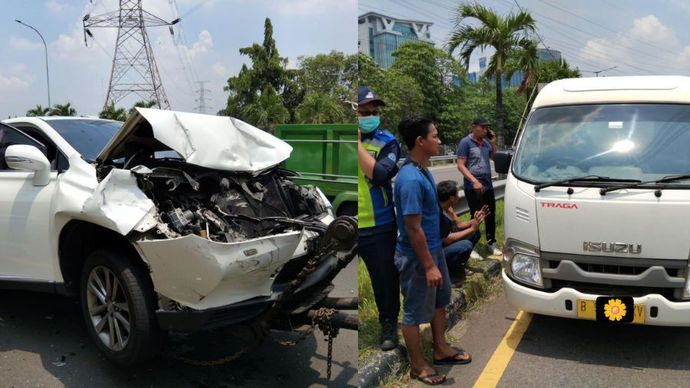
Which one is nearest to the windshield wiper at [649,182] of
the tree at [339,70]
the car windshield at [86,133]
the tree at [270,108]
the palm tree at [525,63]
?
the tree at [339,70]

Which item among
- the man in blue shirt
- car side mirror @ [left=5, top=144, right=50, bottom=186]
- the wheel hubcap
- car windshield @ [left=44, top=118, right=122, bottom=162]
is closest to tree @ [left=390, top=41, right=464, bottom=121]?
the man in blue shirt

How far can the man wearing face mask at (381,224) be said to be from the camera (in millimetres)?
3074

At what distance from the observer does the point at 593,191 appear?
384 centimetres

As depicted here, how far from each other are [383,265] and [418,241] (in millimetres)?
314

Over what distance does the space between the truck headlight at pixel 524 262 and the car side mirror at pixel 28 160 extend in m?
3.22

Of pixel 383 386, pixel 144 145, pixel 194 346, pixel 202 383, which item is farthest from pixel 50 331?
pixel 383 386

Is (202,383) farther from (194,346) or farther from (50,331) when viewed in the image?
(50,331)

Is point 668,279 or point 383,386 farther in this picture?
point 668,279

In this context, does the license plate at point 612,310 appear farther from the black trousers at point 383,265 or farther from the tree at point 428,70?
the tree at point 428,70

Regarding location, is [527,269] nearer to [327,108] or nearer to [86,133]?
[327,108]

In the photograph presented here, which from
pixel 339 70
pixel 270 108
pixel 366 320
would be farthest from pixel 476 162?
pixel 270 108

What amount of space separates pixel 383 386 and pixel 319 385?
40 centimetres

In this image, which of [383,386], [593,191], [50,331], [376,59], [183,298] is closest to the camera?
[376,59]

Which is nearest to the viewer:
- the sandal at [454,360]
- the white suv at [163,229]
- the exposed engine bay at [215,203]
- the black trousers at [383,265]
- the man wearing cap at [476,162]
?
the white suv at [163,229]
